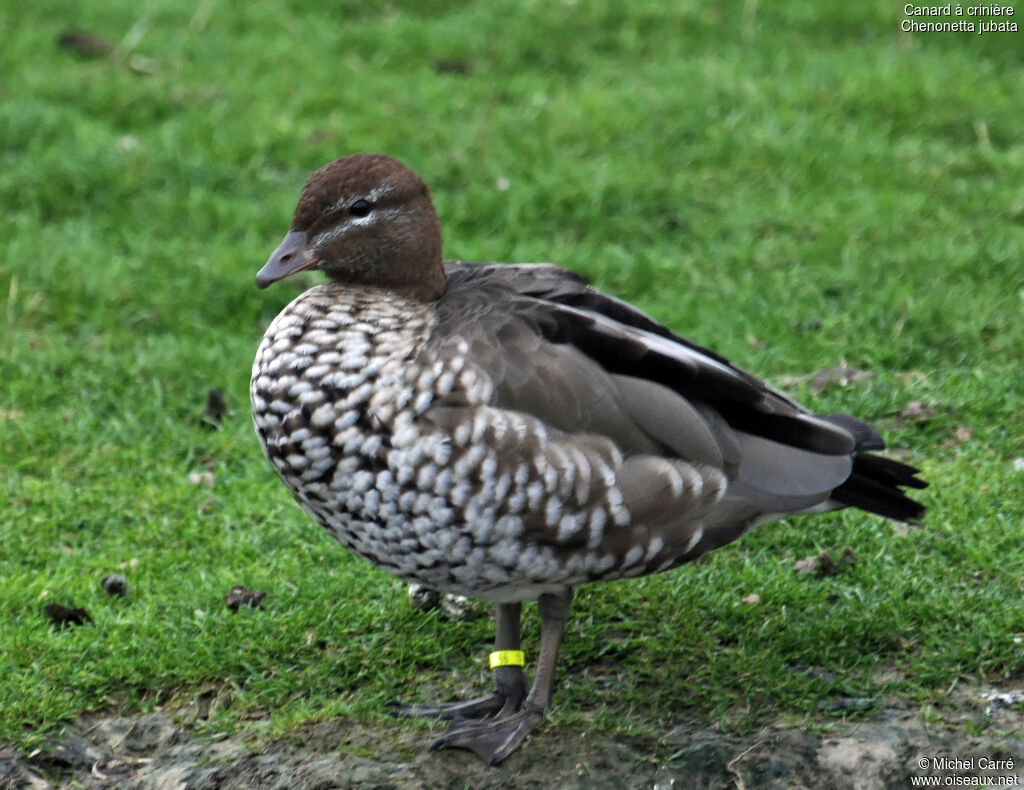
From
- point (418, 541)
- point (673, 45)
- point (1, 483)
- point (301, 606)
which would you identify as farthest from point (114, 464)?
point (673, 45)

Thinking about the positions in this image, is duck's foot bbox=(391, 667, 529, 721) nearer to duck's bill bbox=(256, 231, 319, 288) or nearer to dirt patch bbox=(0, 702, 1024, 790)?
dirt patch bbox=(0, 702, 1024, 790)

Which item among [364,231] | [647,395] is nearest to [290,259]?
[364,231]

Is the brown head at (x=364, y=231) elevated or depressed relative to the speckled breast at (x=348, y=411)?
elevated

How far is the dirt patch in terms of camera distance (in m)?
3.59

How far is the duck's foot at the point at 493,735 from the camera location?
364 cm

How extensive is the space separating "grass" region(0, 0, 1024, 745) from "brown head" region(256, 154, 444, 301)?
3.50ft

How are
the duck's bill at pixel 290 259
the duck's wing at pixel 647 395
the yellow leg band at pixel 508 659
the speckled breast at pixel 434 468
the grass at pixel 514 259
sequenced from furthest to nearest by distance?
the grass at pixel 514 259 < the yellow leg band at pixel 508 659 < the duck's bill at pixel 290 259 < the duck's wing at pixel 647 395 < the speckled breast at pixel 434 468

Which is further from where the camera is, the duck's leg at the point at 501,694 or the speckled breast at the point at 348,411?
the duck's leg at the point at 501,694

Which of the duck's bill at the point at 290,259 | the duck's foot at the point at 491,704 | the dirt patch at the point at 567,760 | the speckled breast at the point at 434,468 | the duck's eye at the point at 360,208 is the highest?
the duck's eye at the point at 360,208

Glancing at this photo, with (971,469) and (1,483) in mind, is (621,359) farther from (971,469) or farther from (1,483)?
(1,483)

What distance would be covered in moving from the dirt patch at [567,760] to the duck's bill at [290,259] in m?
1.18

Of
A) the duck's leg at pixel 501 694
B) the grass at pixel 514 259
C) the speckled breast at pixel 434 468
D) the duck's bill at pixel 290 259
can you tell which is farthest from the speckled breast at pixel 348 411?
the grass at pixel 514 259

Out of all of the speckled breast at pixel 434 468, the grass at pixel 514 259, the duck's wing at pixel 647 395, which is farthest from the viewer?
the grass at pixel 514 259

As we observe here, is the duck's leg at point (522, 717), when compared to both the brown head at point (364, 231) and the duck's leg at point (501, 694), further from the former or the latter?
the brown head at point (364, 231)
